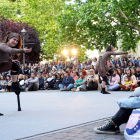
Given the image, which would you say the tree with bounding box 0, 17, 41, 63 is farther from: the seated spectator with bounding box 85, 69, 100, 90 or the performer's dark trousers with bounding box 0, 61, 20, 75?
the performer's dark trousers with bounding box 0, 61, 20, 75

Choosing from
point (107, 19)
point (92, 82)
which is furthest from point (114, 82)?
point (107, 19)

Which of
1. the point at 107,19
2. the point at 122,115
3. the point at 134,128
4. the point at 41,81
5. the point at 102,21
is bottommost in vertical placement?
the point at 134,128

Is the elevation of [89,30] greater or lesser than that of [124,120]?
greater

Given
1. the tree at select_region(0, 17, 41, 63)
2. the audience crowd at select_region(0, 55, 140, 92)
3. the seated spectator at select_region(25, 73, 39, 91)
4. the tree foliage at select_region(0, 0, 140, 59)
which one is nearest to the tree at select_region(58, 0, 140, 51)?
the tree foliage at select_region(0, 0, 140, 59)

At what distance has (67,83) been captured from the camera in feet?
55.2

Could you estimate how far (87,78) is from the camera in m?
16.4

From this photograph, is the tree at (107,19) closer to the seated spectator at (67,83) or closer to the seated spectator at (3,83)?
the seated spectator at (67,83)

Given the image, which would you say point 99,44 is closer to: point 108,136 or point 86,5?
point 86,5

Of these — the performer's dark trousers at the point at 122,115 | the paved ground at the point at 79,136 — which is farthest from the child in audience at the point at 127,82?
the performer's dark trousers at the point at 122,115

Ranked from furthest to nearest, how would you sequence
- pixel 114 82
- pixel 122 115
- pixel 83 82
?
pixel 83 82 → pixel 114 82 → pixel 122 115

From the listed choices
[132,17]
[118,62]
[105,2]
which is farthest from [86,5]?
[118,62]

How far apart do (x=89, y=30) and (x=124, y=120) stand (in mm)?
19490

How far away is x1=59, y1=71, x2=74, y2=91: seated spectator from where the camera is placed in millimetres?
16562

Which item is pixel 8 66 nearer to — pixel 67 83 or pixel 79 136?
pixel 79 136
